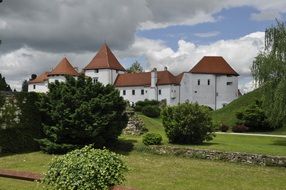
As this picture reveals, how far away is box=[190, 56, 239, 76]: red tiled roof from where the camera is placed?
3209 inches

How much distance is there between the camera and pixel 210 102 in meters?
80.6

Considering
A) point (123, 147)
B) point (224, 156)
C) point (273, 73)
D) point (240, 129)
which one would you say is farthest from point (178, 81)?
point (224, 156)

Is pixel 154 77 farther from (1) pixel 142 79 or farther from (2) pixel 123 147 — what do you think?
(2) pixel 123 147

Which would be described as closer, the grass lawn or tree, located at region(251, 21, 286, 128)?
the grass lawn

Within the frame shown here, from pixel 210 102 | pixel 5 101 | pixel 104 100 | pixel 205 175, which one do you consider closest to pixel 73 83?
pixel 104 100

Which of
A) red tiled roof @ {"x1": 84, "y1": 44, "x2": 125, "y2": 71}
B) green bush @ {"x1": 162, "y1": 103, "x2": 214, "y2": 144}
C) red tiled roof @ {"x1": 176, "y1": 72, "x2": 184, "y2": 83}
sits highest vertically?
red tiled roof @ {"x1": 84, "y1": 44, "x2": 125, "y2": 71}

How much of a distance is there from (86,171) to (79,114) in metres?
14.5

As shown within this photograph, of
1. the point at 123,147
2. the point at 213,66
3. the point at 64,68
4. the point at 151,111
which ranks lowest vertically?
the point at 123,147

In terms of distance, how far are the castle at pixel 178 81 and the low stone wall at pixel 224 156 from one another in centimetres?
5547

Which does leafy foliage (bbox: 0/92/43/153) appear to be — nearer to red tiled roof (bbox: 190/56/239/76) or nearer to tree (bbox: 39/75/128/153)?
tree (bbox: 39/75/128/153)

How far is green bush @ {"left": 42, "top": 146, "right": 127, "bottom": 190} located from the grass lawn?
3402 mm

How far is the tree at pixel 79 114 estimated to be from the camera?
76.2 ft

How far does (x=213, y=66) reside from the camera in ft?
269

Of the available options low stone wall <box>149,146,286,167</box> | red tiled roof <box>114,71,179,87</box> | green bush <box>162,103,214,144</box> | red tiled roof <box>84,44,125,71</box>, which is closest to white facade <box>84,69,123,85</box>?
red tiled roof <box>84,44,125,71</box>
